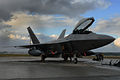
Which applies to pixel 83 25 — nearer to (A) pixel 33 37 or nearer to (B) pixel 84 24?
(B) pixel 84 24

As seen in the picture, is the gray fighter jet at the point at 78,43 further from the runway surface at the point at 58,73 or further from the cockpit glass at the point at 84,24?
the runway surface at the point at 58,73

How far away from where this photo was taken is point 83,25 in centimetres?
1617

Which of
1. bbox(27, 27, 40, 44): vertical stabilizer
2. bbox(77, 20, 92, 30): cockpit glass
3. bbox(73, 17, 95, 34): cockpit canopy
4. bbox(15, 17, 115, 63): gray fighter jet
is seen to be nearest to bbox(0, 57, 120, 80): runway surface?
bbox(15, 17, 115, 63): gray fighter jet

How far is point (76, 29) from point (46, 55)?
4941mm

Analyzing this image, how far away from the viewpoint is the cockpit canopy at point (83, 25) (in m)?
15.8

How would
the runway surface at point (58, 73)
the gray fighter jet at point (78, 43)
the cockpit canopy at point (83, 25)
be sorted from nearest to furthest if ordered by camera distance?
1. the runway surface at point (58, 73)
2. the gray fighter jet at point (78, 43)
3. the cockpit canopy at point (83, 25)

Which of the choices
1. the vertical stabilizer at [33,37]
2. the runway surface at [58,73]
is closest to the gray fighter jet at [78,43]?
the runway surface at [58,73]

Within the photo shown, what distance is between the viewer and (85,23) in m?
16.0

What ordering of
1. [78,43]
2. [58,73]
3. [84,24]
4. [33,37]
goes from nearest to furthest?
[58,73]
[78,43]
[84,24]
[33,37]

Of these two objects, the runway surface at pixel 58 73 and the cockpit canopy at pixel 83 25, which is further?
the cockpit canopy at pixel 83 25

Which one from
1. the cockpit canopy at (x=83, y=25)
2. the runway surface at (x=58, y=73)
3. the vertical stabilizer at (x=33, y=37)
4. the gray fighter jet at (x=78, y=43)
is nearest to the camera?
the runway surface at (x=58, y=73)

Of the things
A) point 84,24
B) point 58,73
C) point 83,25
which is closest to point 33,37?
point 83,25

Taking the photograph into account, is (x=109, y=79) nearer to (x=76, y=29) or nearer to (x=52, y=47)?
(x=76, y=29)

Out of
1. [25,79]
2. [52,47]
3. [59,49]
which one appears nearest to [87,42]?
[59,49]
